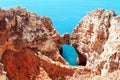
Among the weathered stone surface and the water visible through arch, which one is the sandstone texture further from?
the water visible through arch

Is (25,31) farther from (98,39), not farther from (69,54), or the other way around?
(69,54)

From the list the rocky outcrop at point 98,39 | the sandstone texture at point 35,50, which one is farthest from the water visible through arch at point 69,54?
the sandstone texture at point 35,50

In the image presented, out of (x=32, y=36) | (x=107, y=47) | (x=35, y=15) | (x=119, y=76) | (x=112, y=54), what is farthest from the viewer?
(x=35, y=15)

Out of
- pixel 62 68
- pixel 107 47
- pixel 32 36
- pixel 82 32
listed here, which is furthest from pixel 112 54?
pixel 82 32

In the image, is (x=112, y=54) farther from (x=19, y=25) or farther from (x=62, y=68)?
(x=19, y=25)

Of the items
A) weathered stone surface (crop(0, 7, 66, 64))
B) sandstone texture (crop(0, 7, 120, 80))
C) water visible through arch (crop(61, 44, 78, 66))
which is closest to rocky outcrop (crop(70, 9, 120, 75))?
sandstone texture (crop(0, 7, 120, 80))
